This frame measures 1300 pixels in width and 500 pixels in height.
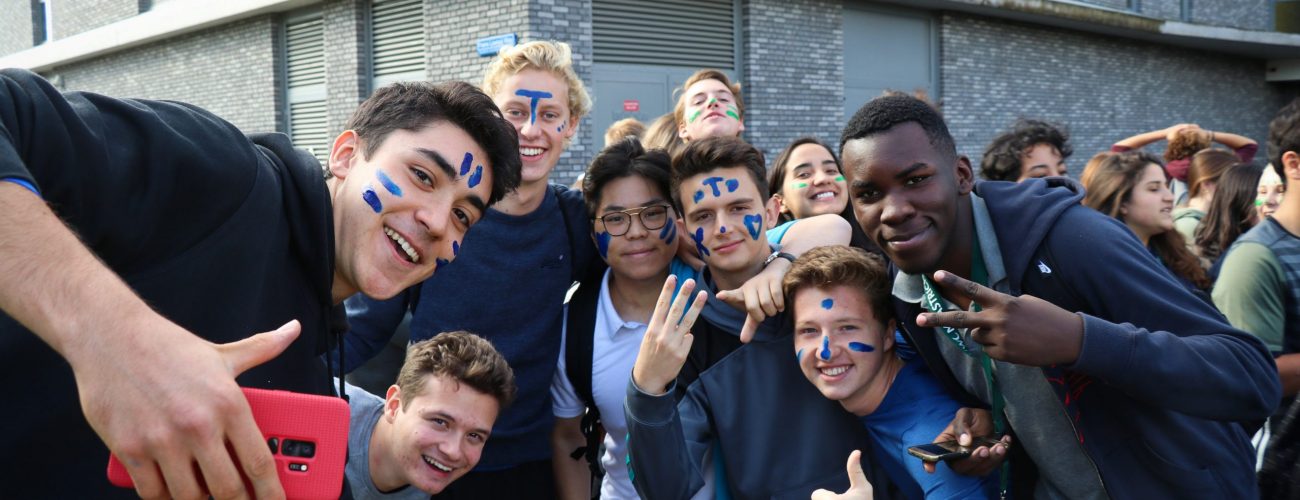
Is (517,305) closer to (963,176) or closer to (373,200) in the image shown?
(373,200)

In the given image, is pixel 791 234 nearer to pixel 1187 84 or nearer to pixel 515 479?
pixel 515 479

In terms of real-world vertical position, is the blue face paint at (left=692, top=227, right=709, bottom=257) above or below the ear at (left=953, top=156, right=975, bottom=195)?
below

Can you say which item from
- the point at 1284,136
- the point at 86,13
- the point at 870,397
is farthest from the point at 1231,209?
the point at 86,13

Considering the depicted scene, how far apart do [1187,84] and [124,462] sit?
23.0 meters

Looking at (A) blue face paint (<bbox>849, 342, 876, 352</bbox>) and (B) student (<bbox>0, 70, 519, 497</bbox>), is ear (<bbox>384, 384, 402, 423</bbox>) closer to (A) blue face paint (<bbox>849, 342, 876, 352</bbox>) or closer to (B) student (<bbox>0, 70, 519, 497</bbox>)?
(B) student (<bbox>0, 70, 519, 497</bbox>)

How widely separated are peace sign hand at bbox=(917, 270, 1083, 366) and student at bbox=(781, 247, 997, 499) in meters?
0.63

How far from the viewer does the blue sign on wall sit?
407 inches

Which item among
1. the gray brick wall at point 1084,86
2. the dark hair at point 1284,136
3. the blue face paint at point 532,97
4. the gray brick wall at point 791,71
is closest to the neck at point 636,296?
the blue face paint at point 532,97

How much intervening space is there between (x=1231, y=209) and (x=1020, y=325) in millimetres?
3669

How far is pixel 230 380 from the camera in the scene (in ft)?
3.41

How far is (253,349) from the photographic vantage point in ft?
3.60

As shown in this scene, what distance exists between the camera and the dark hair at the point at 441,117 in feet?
6.84

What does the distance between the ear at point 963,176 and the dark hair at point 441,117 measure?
119 centimetres

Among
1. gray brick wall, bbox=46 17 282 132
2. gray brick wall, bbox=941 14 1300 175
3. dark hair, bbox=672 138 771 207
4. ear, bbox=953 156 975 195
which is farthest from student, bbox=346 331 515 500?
gray brick wall, bbox=46 17 282 132
